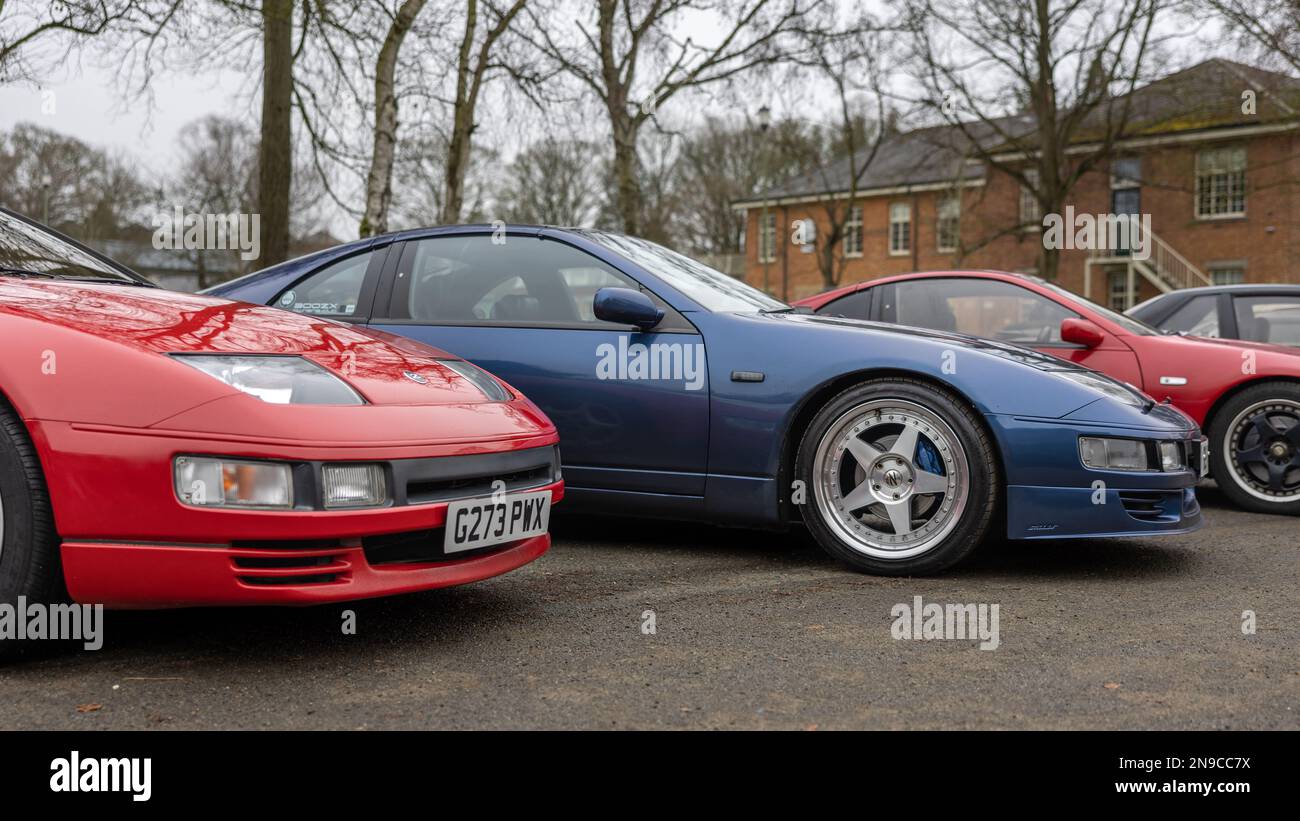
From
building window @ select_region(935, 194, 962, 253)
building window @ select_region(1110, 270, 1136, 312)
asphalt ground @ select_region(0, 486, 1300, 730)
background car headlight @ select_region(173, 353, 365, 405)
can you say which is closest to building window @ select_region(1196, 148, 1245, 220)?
building window @ select_region(1110, 270, 1136, 312)

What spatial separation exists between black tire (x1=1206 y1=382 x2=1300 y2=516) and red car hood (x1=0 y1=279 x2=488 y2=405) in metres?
4.52

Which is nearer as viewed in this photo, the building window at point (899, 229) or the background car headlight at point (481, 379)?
the background car headlight at point (481, 379)

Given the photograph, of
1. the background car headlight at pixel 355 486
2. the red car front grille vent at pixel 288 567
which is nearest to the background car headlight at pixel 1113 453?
the background car headlight at pixel 355 486

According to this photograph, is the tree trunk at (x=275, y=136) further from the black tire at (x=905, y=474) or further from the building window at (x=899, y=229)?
the building window at (x=899, y=229)

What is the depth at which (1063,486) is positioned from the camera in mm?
3844

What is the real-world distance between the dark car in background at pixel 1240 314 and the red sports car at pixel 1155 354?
0.87 meters

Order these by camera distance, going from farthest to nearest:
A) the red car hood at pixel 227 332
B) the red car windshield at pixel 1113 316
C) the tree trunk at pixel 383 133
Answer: the tree trunk at pixel 383 133
the red car windshield at pixel 1113 316
the red car hood at pixel 227 332

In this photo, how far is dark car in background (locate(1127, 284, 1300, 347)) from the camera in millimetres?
6973

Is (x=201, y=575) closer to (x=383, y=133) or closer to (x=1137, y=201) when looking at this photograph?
(x=383, y=133)

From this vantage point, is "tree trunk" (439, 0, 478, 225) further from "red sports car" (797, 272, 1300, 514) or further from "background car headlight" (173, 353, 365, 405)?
"background car headlight" (173, 353, 365, 405)

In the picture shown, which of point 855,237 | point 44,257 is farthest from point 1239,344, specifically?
point 855,237

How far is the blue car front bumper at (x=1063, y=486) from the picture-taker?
3846mm
